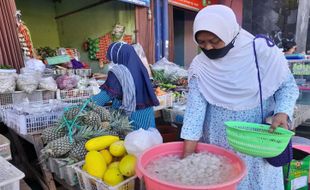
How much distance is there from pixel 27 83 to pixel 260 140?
2.37 meters

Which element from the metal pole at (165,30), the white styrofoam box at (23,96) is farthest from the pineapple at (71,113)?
the metal pole at (165,30)

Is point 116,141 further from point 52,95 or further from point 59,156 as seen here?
point 52,95

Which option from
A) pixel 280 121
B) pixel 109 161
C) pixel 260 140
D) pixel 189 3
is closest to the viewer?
pixel 260 140

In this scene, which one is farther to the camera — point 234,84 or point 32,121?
point 32,121

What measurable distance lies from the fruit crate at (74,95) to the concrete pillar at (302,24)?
6362 millimetres

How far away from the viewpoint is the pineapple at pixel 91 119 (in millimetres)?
1724

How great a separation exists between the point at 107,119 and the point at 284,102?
1.22 m

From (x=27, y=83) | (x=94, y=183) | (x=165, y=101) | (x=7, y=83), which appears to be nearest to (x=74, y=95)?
(x=27, y=83)

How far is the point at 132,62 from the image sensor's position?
2314 millimetres

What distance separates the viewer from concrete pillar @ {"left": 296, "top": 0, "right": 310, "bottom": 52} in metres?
6.59

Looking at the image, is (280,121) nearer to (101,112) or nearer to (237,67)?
(237,67)

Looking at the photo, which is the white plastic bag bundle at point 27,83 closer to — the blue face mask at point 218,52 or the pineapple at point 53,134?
the pineapple at point 53,134

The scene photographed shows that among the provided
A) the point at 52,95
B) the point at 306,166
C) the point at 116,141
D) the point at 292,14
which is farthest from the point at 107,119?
the point at 292,14

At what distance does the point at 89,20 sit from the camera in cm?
713
